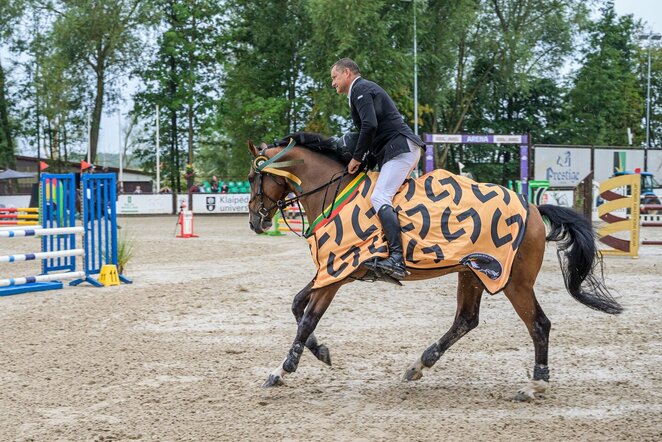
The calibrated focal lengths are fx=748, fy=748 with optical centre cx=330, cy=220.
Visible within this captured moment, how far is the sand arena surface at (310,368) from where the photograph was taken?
4.70 meters

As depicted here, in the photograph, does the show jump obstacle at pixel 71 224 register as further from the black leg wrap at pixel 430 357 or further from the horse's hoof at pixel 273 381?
the black leg wrap at pixel 430 357

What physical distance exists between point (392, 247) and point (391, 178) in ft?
1.81

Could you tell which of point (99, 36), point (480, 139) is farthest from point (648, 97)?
point (99, 36)

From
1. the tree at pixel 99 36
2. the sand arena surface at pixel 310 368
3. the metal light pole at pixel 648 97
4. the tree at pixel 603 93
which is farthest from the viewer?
the tree at pixel 603 93

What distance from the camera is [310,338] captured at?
19.2ft

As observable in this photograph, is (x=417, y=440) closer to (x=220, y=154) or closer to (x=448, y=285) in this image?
(x=448, y=285)

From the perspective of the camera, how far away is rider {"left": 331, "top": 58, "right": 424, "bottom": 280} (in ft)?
18.5

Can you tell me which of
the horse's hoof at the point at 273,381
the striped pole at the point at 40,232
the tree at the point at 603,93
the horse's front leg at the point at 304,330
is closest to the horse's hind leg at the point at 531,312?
the horse's front leg at the point at 304,330

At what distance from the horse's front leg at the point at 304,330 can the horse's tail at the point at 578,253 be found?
190cm

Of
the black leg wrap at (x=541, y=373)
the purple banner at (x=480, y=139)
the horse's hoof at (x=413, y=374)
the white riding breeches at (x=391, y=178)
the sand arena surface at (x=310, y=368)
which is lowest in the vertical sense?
the sand arena surface at (x=310, y=368)

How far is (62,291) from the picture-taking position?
10867 mm

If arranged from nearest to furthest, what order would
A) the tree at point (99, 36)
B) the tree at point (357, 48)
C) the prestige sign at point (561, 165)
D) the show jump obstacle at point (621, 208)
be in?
the show jump obstacle at point (621, 208) < the prestige sign at point (561, 165) < the tree at point (357, 48) < the tree at point (99, 36)

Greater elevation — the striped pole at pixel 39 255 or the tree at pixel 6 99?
the tree at pixel 6 99

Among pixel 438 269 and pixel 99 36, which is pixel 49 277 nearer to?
pixel 438 269
